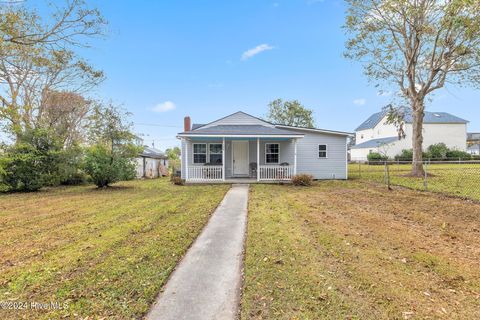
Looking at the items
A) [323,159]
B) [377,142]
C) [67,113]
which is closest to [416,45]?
[323,159]

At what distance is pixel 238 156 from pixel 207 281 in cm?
1269

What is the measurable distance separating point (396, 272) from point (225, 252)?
Answer: 8.10 feet

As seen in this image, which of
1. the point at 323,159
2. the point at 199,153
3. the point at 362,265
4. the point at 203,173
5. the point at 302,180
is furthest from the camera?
the point at 323,159

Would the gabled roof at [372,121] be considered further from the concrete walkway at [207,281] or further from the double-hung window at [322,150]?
the concrete walkway at [207,281]

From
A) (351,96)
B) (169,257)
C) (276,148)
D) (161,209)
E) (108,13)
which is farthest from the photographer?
(351,96)

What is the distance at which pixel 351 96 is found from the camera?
82.8ft

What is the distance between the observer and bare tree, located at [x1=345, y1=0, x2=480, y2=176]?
539 inches

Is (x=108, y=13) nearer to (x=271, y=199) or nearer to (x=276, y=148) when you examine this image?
(x=271, y=199)

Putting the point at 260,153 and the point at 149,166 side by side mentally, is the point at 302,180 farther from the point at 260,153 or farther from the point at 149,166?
the point at 149,166

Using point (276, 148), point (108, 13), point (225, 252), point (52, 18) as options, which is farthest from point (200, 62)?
point (225, 252)

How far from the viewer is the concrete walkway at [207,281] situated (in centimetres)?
251

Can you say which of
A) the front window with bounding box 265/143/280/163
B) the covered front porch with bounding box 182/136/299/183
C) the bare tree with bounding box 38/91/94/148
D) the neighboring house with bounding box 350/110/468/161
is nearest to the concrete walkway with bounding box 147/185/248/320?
the covered front porch with bounding box 182/136/299/183

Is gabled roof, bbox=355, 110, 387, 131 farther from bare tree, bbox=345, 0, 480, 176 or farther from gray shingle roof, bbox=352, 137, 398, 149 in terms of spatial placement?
bare tree, bbox=345, 0, 480, 176

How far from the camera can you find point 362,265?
3545 mm
